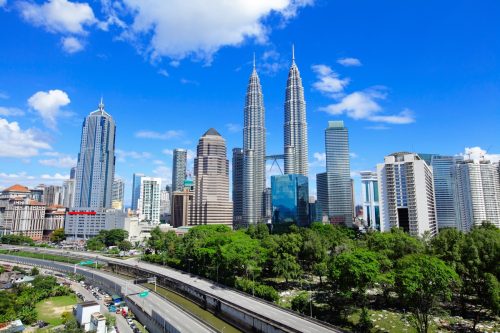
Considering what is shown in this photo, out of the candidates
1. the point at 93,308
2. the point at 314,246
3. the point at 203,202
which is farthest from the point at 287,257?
the point at 203,202

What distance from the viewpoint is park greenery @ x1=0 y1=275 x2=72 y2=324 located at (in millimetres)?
48156

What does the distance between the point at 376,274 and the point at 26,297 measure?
195 ft

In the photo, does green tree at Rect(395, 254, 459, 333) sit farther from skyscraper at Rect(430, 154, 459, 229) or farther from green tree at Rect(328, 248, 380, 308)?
skyscraper at Rect(430, 154, 459, 229)

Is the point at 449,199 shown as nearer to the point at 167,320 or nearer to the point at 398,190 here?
the point at 398,190

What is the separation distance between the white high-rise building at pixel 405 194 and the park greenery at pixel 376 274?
172ft

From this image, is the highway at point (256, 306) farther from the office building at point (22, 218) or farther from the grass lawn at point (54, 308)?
the office building at point (22, 218)

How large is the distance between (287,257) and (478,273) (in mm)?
30278

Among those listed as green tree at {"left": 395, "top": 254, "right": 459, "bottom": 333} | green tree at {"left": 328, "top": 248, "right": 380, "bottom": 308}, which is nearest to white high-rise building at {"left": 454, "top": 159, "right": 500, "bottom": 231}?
green tree at {"left": 328, "top": 248, "right": 380, "bottom": 308}

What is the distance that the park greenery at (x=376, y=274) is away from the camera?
127 ft

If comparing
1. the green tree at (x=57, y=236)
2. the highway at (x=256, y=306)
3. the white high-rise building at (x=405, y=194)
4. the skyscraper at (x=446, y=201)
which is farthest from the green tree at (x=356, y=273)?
the green tree at (x=57, y=236)

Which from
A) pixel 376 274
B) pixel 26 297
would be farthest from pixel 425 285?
pixel 26 297

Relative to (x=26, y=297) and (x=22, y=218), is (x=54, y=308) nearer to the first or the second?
(x=26, y=297)

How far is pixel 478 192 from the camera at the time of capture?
168 m

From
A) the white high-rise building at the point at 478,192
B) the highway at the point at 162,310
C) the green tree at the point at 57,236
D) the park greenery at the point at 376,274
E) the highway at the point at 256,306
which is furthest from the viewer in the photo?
the green tree at the point at 57,236
